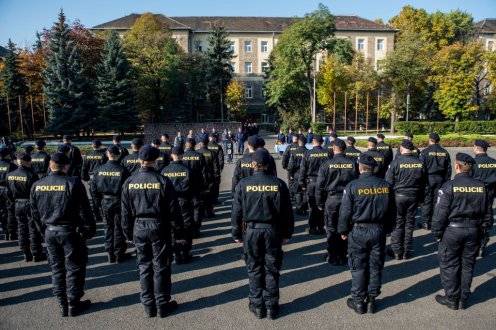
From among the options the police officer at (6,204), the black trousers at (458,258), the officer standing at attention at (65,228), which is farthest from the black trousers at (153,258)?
the police officer at (6,204)

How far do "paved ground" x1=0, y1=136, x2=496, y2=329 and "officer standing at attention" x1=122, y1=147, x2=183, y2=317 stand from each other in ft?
1.17

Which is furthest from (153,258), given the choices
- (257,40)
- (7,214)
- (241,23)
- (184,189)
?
(241,23)

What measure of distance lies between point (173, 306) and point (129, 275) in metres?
A: 1.53

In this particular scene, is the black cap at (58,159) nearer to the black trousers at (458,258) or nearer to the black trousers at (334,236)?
the black trousers at (334,236)

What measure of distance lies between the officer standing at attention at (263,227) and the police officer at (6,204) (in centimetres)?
560

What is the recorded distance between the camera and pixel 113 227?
6.74 m

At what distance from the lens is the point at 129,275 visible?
20.2 feet

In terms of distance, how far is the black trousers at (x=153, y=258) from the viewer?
15.5 feet

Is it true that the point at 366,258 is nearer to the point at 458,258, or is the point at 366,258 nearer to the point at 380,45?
the point at 458,258

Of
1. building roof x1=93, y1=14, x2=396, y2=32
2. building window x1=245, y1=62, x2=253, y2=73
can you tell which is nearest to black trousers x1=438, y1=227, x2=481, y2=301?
building roof x1=93, y1=14, x2=396, y2=32

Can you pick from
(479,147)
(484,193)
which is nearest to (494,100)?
(479,147)

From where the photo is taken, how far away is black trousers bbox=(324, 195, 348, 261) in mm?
6508

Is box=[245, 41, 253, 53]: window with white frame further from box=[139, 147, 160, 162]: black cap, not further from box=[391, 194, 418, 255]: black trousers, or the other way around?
box=[139, 147, 160, 162]: black cap

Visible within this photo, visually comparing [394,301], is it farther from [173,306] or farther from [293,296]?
[173,306]
